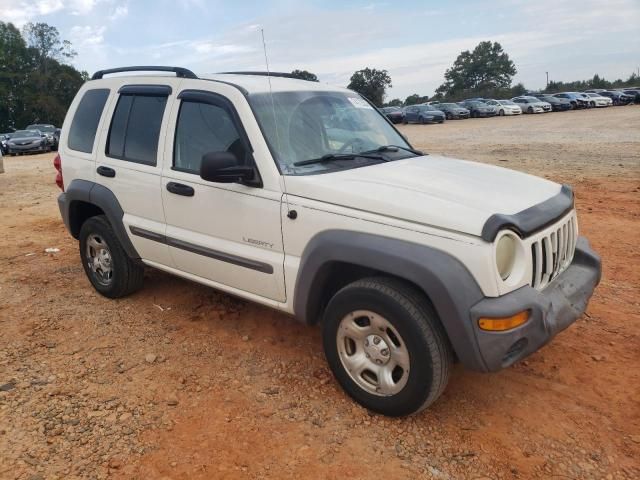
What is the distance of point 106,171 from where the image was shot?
4496 millimetres

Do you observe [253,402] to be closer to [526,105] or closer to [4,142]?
[4,142]

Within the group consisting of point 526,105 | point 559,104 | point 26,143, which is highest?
point 26,143

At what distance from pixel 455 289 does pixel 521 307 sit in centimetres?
35

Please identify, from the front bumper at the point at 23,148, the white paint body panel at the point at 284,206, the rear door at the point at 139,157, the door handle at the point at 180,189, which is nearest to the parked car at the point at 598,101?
the front bumper at the point at 23,148

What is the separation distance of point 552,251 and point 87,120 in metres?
4.00

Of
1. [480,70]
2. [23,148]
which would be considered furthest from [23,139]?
[480,70]

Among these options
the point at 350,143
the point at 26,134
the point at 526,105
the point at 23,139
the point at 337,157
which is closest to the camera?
the point at 337,157

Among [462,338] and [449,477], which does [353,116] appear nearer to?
[462,338]

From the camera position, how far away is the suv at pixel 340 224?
2717 mm

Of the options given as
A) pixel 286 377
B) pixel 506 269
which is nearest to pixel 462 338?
pixel 506 269

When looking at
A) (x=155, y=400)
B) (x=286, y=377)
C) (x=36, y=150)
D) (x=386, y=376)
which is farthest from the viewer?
(x=36, y=150)

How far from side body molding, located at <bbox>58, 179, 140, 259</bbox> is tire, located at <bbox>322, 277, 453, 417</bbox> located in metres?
2.17

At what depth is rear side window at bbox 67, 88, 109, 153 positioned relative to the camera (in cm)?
471

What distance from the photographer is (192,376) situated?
12.0 ft
